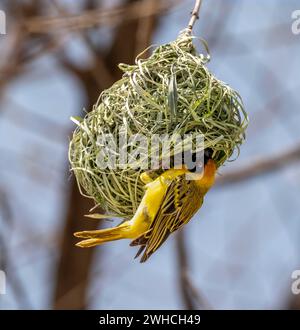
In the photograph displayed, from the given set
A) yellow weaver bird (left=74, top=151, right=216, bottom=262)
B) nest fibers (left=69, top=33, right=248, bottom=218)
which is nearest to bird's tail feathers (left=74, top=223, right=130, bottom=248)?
yellow weaver bird (left=74, top=151, right=216, bottom=262)

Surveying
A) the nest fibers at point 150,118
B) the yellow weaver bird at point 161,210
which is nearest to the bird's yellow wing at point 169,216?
the yellow weaver bird at point 161,210

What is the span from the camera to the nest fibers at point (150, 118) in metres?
3.47

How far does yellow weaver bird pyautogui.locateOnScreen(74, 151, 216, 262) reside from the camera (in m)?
3.46

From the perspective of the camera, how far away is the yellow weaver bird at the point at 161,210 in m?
3.46

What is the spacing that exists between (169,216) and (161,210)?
0.04 metres

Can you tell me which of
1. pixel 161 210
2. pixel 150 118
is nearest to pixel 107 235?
pixel 161 210

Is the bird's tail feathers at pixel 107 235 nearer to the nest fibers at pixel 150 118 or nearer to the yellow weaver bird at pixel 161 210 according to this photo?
the yellow weaver bird at pixel 161 210

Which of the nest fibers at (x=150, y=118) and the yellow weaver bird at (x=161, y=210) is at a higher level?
the nest fibers at (x=150, y=118)

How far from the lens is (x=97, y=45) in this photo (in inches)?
267

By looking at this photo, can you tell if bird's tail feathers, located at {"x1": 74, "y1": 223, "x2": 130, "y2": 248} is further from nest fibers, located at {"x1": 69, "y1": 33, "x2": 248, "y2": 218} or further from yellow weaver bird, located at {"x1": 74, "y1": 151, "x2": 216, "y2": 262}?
nest fibers, located at {"x1": 69, "y1": 33, "x2": 248, "y2": 218}
